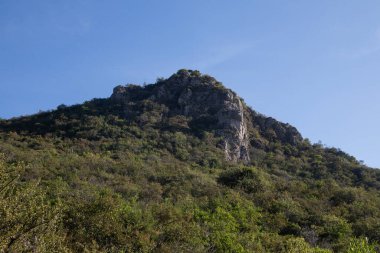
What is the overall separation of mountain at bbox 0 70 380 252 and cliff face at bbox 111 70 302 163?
0.20 meters

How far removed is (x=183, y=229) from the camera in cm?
2197

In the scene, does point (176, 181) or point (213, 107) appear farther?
point (213, 107)

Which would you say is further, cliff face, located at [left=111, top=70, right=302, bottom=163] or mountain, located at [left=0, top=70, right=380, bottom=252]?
cliff face, located at [left=111, top=70, right=302, bottom=163]

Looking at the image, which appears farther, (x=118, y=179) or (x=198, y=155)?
(x=198, y=155)

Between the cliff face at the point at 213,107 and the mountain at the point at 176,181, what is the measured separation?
0.65 ft

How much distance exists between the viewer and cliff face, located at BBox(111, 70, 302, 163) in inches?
2398

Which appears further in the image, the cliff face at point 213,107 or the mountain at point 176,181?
the cliff face at point 213,107

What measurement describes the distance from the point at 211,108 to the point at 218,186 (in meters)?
31.8

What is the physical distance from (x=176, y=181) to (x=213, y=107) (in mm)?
31215

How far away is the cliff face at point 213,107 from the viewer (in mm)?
60906

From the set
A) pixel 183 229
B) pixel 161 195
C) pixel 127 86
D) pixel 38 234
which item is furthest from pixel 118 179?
pixel 127 86

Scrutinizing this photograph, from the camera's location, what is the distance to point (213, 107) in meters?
66.7

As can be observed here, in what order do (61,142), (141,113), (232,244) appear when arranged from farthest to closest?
1. (141,113)
2. (61,142)
3. (232,244)

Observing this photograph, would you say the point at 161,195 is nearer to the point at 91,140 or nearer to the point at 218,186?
the point at 218,186
